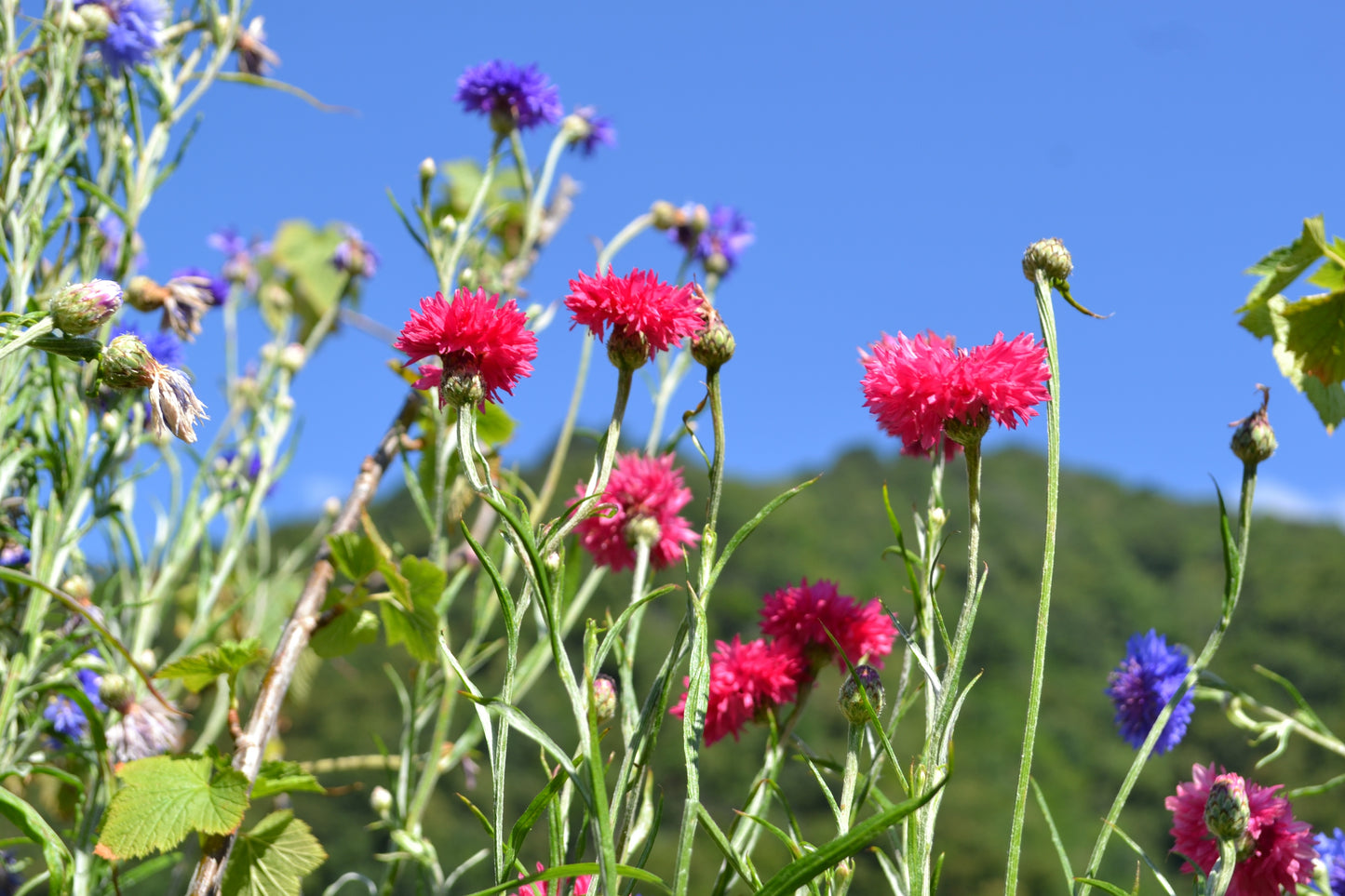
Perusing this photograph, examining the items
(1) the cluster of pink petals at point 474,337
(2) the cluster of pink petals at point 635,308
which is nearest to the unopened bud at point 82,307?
(1) the cluster of pink petals at point 474,337

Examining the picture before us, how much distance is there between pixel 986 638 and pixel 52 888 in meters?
30.6

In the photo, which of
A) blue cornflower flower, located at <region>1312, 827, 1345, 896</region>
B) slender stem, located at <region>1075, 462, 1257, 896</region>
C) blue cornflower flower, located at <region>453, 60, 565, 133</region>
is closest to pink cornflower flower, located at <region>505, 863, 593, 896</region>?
slender stem, located at <region>1075, 462, 1257, 896</region>

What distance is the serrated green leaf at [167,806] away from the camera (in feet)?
A: 2.55

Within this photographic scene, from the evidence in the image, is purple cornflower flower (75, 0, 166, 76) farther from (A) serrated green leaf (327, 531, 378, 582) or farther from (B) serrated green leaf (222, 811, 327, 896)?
(B) serrated green leaf (222, 811, 327, 896)

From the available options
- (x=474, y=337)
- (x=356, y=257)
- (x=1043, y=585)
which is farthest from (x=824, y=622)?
(x=356, y=257)

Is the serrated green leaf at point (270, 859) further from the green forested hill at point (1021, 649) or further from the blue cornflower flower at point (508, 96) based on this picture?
the green forested hill at point (1021, 649)

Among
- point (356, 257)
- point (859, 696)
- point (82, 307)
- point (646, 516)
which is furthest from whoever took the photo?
point (356, 257)

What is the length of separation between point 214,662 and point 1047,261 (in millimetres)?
738

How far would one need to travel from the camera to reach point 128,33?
4.07ft

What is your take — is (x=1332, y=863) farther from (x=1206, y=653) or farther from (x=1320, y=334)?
(x=1320, y=334)

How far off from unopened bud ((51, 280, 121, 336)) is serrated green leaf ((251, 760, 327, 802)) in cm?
40

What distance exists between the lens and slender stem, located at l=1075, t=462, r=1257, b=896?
67 cm

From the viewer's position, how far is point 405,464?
3.62 feet

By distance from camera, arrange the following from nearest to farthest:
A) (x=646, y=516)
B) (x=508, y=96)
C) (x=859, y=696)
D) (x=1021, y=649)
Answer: (x=859, y=696) < (x=646, y=516) < (x=508, y=96) < (x=1021, y=649)
